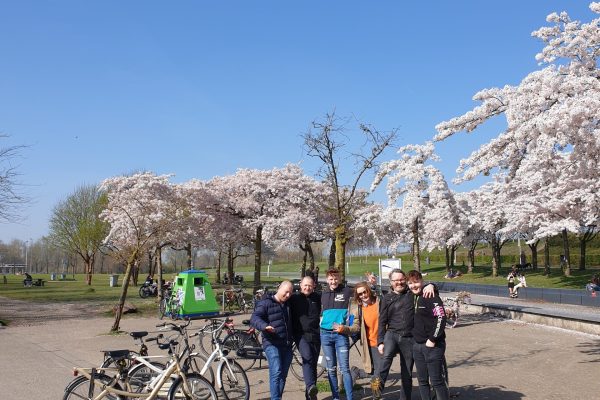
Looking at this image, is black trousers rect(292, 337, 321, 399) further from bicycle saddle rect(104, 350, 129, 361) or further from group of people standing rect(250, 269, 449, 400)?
bicycle saddle rect(104, 350, 129, 361)

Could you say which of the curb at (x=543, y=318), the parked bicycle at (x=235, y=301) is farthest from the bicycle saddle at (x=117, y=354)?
the parked bicycle at (x=235, y=301)

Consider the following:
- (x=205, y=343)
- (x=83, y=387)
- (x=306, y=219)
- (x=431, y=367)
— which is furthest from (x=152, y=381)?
(x=306, y=219)

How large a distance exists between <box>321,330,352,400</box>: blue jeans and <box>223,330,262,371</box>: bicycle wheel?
123 inches

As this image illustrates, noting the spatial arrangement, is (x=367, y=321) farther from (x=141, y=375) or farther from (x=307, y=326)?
(x=141, y=375)

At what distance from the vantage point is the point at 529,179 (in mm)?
11711

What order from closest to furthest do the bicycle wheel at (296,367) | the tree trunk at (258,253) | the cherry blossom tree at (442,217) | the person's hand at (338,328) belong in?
the person's hand at (338,328)
the bicycle wheel at (296,367)
the tree trunk at (258,253)
the cherry blossom tree at (442,217)

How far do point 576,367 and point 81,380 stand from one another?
859 centimetres

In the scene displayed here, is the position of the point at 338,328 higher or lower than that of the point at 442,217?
lower

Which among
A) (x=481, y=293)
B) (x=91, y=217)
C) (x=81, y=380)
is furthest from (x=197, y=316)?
(x=91, y=217)

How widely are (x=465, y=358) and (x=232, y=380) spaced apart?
222 inches

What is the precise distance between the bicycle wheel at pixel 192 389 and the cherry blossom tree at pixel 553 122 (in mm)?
5913

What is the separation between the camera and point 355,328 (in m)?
6.78

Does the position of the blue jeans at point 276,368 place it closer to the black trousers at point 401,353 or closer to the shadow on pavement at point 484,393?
the black trousers at point 401,353

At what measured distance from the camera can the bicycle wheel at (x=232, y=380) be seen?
7.41m
